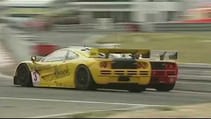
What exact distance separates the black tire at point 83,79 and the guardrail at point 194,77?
3172 mm

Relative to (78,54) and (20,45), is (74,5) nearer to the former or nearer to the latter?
(20,45)

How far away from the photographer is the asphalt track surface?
11250 mm

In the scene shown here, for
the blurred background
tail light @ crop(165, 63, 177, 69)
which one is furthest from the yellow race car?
the blurred background

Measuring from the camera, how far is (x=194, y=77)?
18.5m

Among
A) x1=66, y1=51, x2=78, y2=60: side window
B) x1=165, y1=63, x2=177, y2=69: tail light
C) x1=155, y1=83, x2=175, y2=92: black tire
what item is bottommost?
x1=155, y1=83, x2=175, y2=92: black tire

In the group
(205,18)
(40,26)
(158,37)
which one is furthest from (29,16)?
(158,37)

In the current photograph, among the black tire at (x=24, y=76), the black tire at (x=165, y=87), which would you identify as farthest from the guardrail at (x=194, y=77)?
the black tire at (x=24, y=76)

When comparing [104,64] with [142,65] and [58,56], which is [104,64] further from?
[58,56]

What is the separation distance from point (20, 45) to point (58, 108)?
15.6m

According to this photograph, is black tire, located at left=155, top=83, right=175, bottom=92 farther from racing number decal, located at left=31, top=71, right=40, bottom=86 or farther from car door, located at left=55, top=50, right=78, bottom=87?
racing number decal, located at left=31, top=71, right=40, bottom=86

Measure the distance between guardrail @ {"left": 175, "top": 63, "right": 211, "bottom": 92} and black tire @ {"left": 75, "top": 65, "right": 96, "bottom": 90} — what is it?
3.17 metres

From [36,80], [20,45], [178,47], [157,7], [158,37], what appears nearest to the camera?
[36,80]

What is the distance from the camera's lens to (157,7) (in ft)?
188

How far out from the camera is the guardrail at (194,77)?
59.7 ft
